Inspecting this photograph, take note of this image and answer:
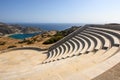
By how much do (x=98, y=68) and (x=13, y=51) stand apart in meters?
19.9

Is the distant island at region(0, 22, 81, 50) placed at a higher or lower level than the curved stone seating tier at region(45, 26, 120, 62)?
lower

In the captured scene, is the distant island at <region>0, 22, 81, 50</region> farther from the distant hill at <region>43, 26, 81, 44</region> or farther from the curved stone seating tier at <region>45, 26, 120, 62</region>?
the curved stone seating tier at <region>45, 26, 120, 62</region>

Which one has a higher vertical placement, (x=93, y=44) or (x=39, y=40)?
(x=93, y=44)

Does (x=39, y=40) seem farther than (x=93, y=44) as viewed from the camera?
Yes

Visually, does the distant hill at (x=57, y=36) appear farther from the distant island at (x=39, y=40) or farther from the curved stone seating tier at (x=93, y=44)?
the curved stone seating tier at (x=93, y=44)

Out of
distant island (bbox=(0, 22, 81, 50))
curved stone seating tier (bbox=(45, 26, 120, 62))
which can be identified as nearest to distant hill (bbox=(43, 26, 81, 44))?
distant island (bbox=(0, 22, 81, 50))

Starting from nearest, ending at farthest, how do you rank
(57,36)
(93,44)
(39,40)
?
(93,44)
(57,36)
(39,40)

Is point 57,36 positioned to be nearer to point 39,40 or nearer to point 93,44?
point 39,40

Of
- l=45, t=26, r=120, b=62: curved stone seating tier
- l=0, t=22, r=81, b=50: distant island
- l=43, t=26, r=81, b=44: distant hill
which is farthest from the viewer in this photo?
l=0, t=22, r=81, b=50: distant island

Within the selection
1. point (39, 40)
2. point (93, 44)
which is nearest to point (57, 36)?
point (39, 40)

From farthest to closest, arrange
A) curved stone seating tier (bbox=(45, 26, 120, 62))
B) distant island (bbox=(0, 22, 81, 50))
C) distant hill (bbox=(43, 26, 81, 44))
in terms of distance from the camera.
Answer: distant island (bbox=(0, 22, 81, 50)), distant hill (bbox=(43, 26, 81, 44)), curved stone seating tier (bbox=(45, 26, 120, 62))

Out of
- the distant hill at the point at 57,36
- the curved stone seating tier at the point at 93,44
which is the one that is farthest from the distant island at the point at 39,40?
the curved stone seating tier at the point at 93,44

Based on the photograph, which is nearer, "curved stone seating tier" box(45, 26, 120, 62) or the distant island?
"curved stone seating tier" box(45, 26, 120, 62)

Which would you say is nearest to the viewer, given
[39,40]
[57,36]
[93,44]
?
[93,44]
